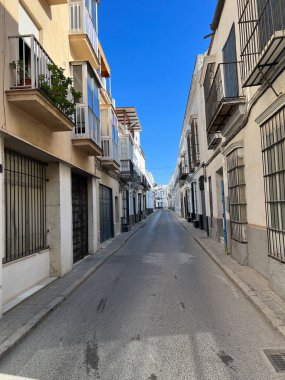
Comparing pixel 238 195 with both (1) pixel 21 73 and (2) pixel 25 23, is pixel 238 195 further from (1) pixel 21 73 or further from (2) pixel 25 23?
(2) pixel 25 23

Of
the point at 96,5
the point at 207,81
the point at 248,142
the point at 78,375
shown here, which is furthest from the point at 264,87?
the point at 96,5

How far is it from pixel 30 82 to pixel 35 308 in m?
4.00

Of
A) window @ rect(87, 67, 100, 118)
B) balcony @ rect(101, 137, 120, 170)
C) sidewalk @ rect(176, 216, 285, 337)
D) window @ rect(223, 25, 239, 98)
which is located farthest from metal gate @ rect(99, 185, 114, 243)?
window @ rect(223, 25, 239, 98)

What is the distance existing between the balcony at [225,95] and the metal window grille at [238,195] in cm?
104

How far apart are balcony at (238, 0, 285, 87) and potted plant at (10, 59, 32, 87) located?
391 centimetres

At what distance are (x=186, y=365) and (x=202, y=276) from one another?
4661 mm

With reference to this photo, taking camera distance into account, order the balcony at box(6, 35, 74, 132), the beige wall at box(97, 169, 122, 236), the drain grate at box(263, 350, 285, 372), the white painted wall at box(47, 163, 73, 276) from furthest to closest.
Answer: the beige wall at box(97, 169, 122, 236)
the white painted wall at box(47, 163, 73, 276)
the balcony at box(6, 35, 74, 132)
the drain grate at box(263, 350, 285, 372)

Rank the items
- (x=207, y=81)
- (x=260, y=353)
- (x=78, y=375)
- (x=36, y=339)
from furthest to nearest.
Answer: (x=207, y=81) < (x=36, y=339) < (x=260, y=353) < (x=78, y=375)

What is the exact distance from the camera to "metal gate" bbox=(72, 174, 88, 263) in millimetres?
10812

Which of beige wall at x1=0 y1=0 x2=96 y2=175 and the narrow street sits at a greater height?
beige wall at x1=0 y1=0 x2=96 y2=175

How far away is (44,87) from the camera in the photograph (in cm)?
646

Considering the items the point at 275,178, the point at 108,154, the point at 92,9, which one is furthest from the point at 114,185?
the point at 275,178

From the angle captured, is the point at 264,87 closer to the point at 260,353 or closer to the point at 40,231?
the point at 260,353

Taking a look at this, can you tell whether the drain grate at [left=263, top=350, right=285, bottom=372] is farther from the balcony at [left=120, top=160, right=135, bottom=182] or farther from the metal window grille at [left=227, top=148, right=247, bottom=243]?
the balcony at [left=120, top=160, right=135, bottom=182]
